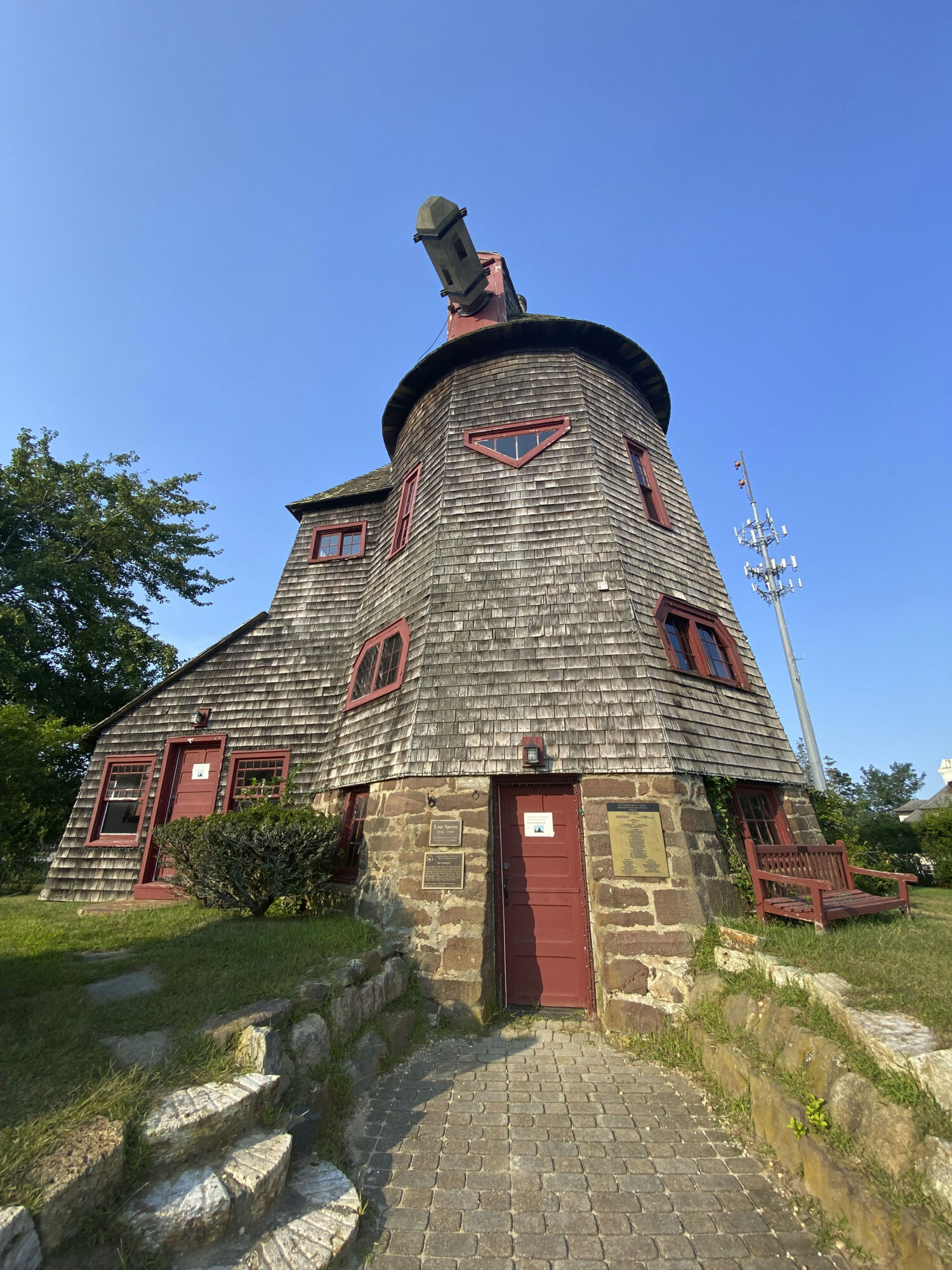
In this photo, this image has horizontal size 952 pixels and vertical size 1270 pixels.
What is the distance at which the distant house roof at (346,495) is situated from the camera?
12.8 meters

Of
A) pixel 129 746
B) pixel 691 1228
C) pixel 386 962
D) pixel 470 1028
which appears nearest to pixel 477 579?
pixel 386 962

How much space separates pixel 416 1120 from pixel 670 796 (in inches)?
153

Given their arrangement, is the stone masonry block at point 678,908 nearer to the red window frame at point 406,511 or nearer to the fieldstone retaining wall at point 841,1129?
the fieldstone retaining wall at point 841,1129

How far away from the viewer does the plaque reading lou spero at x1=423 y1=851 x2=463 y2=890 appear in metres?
6.25

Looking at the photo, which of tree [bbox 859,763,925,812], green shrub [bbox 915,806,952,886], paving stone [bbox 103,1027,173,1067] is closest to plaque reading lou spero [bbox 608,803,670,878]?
paving stone [bbox 103,1027,173,1067]

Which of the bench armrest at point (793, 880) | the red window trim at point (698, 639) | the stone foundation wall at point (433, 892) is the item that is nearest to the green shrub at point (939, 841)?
the red window trim at point (698, 639)

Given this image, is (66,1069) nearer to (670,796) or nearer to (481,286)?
(670,796)

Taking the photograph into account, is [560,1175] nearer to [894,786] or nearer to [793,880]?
[793,880]

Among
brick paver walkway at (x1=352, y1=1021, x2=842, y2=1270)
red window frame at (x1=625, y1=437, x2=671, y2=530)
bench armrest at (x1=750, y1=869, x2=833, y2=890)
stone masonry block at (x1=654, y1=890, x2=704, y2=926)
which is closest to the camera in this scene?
brick paver walkway at (x1=352, y1=1021, x2=842, y2=1270)

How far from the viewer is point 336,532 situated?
1287 cm

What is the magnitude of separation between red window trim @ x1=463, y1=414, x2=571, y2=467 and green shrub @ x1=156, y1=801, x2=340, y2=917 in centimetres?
634

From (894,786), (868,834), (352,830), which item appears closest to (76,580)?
(352,830)

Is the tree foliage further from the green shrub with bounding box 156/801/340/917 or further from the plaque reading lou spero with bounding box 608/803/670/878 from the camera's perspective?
the green shrub with bounding box 156/801/340/917

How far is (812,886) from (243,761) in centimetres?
886
